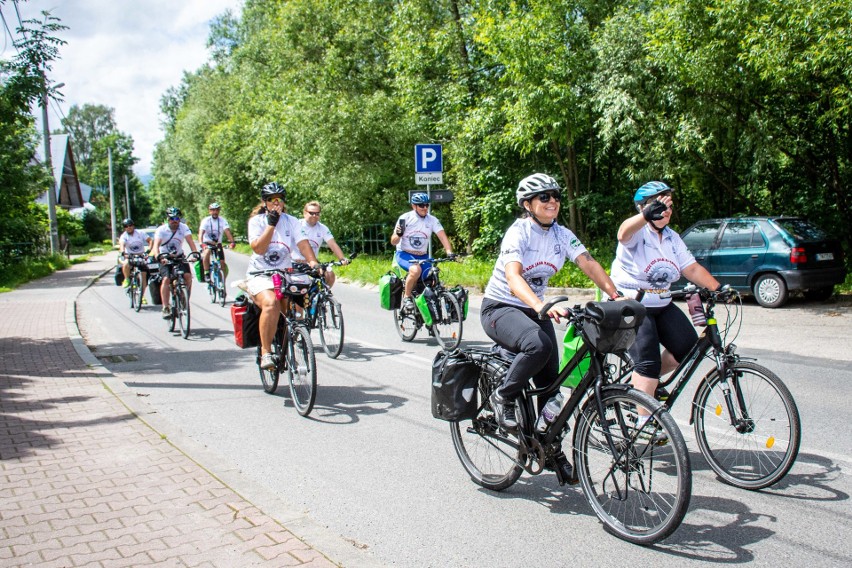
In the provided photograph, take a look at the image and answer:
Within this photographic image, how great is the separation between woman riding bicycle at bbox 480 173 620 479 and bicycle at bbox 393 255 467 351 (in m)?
5.13

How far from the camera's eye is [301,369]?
668cm

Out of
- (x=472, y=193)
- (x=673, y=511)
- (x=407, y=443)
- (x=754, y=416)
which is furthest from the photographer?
(x=472, y=193)

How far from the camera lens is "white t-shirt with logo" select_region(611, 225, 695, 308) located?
4.98 meters

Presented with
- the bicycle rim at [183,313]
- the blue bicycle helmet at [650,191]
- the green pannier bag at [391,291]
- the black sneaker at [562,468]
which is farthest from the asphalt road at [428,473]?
the blue bicycle helmet at [650,191]

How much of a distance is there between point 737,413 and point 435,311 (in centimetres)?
568

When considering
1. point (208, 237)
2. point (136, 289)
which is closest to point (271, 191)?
point (208, 237)

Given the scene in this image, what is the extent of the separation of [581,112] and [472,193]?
6.81m

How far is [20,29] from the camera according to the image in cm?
975

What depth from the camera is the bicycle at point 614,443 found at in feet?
11.5

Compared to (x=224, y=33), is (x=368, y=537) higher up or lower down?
lower down

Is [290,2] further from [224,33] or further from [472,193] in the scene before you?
[224,33]

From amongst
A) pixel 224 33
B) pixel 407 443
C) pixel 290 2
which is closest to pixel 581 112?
pixel 407 443

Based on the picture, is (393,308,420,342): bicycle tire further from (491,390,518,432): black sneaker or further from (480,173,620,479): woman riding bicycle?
(491,390,518,432): black sneaker

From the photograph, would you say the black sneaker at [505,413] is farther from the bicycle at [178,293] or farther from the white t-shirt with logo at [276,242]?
the bicycle at [178,293]
